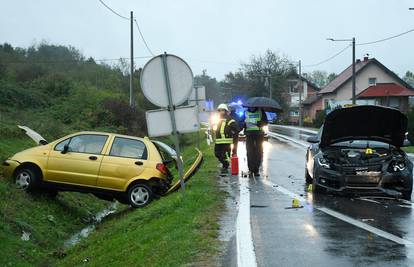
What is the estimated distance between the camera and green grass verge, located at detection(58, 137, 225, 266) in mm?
6441

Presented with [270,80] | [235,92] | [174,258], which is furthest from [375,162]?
[235,92]

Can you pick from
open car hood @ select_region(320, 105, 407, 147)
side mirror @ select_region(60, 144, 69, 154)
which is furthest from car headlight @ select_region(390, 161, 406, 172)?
side mirror @ select_region(60, 144, 69, 154)

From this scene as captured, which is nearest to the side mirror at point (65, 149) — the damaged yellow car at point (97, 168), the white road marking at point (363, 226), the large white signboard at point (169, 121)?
the damaged yellow car at point (97, 168)

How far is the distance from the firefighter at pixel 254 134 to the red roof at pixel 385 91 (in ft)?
192

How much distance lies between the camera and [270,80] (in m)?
90.2

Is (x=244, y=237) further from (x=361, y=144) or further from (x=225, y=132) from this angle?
(x=225, y=132)

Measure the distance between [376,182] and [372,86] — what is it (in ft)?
215

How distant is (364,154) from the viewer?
10.7 metres

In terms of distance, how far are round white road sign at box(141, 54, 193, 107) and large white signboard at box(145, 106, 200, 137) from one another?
173 mm

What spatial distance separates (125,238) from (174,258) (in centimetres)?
254

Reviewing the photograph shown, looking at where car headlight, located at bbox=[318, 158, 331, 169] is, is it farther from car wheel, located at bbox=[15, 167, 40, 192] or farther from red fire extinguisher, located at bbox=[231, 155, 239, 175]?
car wheel, located at bbox=[15, 167, 40, 192]

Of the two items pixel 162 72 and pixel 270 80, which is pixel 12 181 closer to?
pixel 162 72

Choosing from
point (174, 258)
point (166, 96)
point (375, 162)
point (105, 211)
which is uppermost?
point (166, 96)

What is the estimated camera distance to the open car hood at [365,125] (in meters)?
10.8
